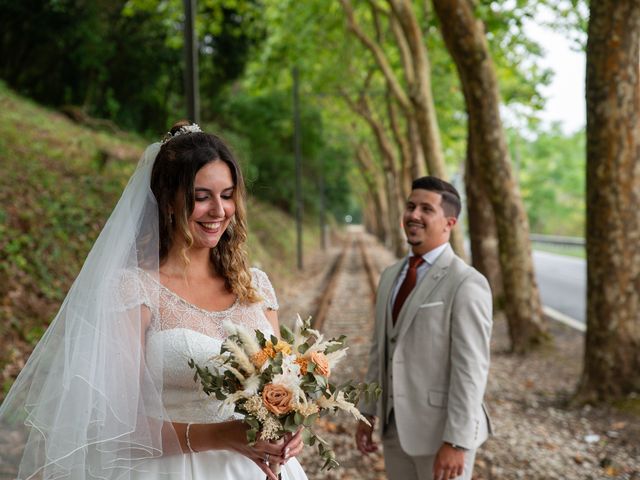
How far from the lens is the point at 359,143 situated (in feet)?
144

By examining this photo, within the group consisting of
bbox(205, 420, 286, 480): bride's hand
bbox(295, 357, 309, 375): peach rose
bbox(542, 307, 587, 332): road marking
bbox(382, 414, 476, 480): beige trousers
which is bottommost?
bbox(542, 307, 587, 332): road marking

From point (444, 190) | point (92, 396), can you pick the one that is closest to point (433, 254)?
point (444, 190)

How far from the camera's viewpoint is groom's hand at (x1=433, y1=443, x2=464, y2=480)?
3320 millimetres

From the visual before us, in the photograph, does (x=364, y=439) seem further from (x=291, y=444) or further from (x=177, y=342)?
(x=177, y=342)

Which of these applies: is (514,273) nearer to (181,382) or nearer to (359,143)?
(181,382)

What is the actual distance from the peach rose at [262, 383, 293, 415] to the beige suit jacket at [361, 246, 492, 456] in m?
1.39

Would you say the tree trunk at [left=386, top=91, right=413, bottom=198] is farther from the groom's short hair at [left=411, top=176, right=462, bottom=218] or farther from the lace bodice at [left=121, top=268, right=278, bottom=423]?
the lace bodice at [left=121, top=268, right=278, bottom=423]

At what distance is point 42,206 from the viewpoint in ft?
33.8

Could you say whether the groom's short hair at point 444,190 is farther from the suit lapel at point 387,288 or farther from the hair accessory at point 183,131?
the hair accessory at point 183,131

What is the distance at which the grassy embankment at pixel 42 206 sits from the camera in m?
7.69

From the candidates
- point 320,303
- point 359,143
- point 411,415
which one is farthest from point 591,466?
point 359,143

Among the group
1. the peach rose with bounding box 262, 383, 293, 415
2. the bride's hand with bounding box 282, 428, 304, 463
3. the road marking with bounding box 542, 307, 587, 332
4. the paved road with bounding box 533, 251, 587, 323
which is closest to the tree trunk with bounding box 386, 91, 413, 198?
the paved road with bounding box 533, 251, 587, 323

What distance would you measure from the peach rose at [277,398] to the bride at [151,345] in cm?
19

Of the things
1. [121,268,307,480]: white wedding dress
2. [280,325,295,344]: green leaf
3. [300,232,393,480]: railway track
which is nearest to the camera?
[280,325,295,344]: green leaf
